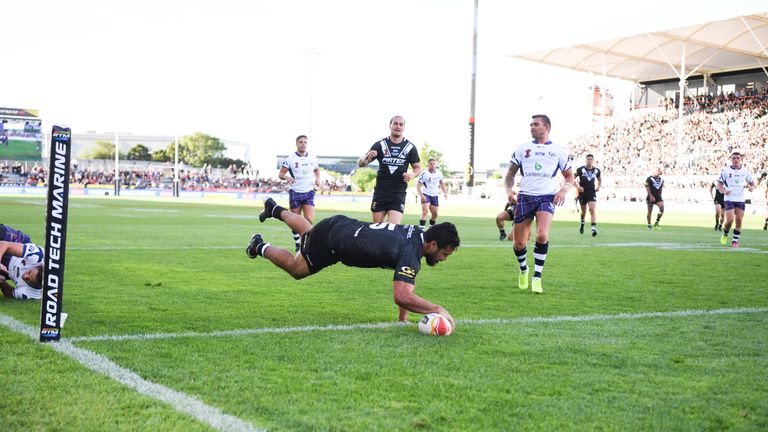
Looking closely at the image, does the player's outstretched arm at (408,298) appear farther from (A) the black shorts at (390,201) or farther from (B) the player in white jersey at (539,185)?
(A) the black shorts at (390,201)

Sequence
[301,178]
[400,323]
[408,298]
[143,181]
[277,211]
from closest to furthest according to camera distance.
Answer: [408,298] → [400,323] → [277,211] → [301,178] → [143,181]

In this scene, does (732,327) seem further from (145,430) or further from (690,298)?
(145,430)

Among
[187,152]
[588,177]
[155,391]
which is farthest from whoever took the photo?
[187,152]

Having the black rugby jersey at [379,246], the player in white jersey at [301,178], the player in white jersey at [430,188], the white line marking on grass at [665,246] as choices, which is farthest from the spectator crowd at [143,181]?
the black rugby jersey at [379,246]

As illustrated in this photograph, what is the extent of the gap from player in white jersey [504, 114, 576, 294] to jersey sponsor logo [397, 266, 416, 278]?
388 cm

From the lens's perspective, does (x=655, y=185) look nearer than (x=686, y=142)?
Yes

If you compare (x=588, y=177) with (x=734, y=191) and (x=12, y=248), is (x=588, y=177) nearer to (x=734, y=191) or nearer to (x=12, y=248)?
(x=734, y=191)

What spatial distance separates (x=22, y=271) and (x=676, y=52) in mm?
61028

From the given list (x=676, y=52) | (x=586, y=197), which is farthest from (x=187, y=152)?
(x=586, y=197)

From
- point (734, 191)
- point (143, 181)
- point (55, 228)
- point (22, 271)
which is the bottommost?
point (22, 271)

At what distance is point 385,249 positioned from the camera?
5.97 meters

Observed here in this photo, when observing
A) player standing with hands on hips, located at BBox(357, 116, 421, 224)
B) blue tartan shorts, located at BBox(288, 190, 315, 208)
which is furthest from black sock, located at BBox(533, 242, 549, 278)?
blue tartan shorts, located at BBox(288, 190, 315, 208)

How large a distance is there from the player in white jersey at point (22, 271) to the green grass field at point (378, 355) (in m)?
0.33

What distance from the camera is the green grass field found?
148 inches
